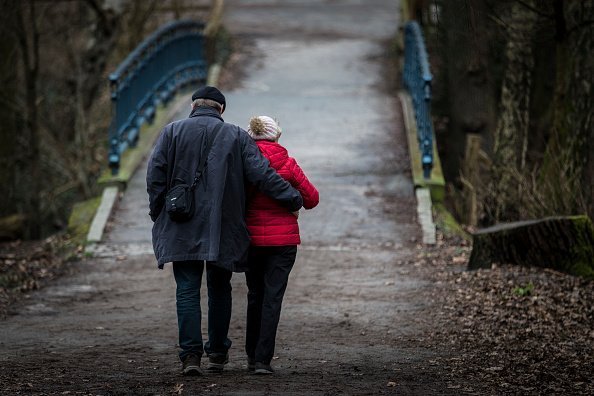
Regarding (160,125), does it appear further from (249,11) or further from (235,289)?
(249,11)

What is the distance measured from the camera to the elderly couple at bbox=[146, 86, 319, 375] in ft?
22.7

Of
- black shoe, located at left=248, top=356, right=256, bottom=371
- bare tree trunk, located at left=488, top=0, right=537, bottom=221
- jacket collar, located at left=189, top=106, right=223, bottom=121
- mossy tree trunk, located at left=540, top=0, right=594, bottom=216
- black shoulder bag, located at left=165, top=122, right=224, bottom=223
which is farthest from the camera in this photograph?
bare tree trunk, located at left=488, top=0, right=537, bottom=221

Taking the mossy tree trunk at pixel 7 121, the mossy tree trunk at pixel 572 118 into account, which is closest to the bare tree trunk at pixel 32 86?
the mossy tree trunk at pixel 7 121

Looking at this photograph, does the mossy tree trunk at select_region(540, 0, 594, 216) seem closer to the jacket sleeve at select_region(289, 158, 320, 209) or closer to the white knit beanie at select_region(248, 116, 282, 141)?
the jacket sleeve at select_region(289, 158, 320, 209)

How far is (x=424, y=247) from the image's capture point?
38.9ft

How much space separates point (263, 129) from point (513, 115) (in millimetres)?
9952

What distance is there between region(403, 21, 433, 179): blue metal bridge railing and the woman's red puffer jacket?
6760mm

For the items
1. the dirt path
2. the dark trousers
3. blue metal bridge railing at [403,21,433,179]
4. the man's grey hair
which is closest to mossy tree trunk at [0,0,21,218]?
the dirt path

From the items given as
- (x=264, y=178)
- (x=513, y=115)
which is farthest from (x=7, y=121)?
(x=264, y=178)

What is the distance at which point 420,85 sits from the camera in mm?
16078

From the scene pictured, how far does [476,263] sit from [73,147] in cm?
1485

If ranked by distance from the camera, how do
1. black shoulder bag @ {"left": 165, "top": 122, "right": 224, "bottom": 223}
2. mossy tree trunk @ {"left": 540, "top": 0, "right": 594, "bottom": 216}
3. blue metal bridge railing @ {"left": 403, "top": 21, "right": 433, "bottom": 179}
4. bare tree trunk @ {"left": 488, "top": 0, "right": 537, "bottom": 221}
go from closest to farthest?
black shoulder bag @ {"left": 165, "top": 122, "right": 224, "bottom": 223} → mossy tree trunk @ {"left": 540, "top": 0, "right": 594, "bottom": 216} → bare tree trunk @ {"left": 488, "top": 0, "right": 537, "bottom": 221} → blue metal bridge railing @ {"left": 403, "top": 21, "right": 433, "bottom": 179}

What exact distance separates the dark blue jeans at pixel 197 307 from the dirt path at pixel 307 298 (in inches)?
8.1

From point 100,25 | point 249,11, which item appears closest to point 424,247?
point 100,25
